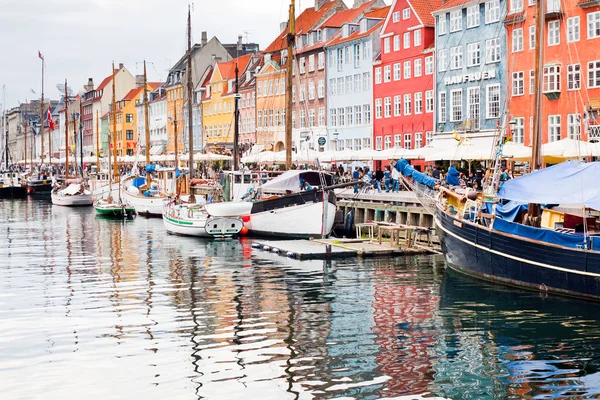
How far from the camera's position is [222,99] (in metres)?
107

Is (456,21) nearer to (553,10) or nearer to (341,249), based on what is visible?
(553,10)

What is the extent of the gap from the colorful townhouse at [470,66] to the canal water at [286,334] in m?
29.0

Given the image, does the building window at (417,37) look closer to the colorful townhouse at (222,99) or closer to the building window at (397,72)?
the building window at (397,72)

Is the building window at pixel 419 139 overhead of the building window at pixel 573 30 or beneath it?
beneath

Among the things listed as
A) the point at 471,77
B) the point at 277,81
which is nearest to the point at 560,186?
the point at 471,77

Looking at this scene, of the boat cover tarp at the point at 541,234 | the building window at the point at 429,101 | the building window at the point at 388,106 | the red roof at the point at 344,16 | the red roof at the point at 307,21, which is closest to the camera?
the boat cover tarp at the point at 541,234

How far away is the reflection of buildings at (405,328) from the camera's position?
15719 millimetres

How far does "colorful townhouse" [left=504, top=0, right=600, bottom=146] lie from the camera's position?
51.2 meters

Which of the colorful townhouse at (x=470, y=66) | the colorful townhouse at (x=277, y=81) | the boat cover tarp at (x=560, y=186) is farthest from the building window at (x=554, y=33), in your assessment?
the colorful townhouse at (x=277, y=81)

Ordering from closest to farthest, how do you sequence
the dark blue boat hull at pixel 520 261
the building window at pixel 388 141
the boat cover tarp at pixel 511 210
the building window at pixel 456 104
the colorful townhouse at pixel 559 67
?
the dark blue boat hull at pixel 520 261
the boat cover tarp at pixel 511 210
the colorful townhouse at pixel 559 67
the building window at pixel 456 104
the building window at pixel 388 141

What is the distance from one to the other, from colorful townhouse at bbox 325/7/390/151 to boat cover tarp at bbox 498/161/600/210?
49697 mm

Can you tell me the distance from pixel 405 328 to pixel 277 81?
72.3 meters

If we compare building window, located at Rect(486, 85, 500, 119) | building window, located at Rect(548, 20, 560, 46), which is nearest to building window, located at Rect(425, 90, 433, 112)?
building window, located at Rect(486, 85, 500, 119)

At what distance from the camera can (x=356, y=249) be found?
3425 centimetres
